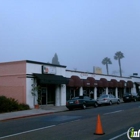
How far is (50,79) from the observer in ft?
97.6

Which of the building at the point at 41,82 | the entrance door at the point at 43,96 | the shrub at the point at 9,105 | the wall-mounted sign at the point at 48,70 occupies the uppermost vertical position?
the wall-mounted sign at the point at 48,70

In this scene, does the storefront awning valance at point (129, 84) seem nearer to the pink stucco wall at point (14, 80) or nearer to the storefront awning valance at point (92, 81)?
the storefront awning valance at point (92, 81)

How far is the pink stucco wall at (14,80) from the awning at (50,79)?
1.62 metres

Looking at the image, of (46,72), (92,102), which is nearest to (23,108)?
(46,72)

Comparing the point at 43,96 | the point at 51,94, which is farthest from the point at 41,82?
the point at 51,94

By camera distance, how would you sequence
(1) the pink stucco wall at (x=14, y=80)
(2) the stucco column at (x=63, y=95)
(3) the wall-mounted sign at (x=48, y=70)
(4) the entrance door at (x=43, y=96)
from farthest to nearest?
1. (2) the stucco column at (x=63, y=95)
2. (4) the entrance door at (x=43, y=96)
3. (3) the wall-mounted sign at (x=48, y=70)
4. (1) the pink stucco wall at (x=14, y=80)

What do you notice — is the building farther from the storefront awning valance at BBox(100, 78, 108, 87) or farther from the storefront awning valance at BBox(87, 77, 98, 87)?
the storefront awning valance at BBox(100, 78, 108, 87)

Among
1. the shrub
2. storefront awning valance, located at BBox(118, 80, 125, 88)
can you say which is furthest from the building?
storefront awning valance, located at BBox(118, 80, 125, 88)

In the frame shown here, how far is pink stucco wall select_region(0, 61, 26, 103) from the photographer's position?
28094 mm

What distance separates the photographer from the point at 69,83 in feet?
112

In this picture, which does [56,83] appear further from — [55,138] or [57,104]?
[55,138]

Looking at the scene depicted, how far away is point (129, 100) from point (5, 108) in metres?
21.7

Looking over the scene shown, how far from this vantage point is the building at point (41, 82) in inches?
1109

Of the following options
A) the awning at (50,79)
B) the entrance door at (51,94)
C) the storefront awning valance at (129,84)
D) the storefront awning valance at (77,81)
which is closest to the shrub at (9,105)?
the awning at (50,79)
